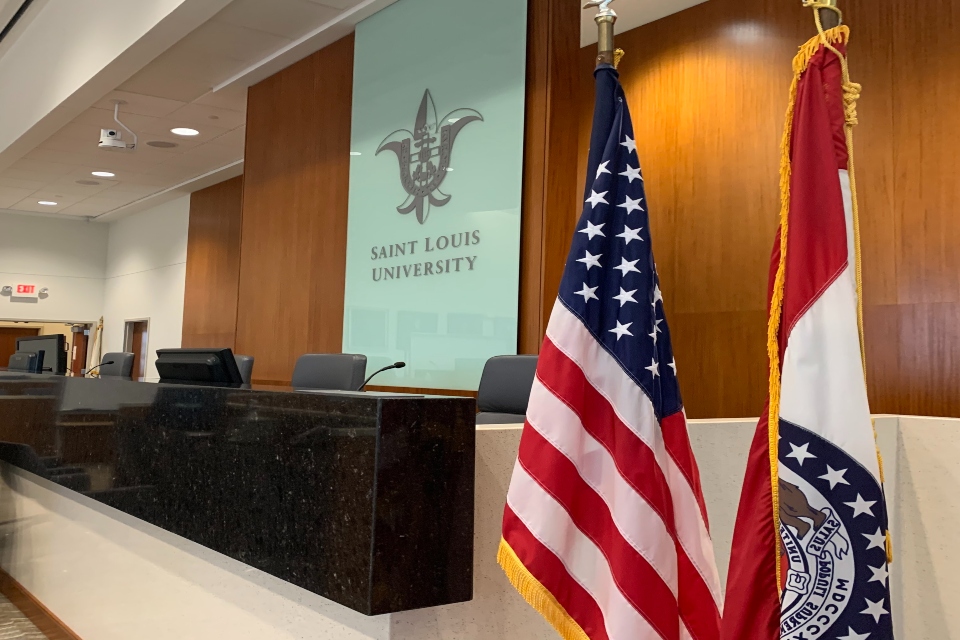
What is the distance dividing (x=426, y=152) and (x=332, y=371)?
5.22ft

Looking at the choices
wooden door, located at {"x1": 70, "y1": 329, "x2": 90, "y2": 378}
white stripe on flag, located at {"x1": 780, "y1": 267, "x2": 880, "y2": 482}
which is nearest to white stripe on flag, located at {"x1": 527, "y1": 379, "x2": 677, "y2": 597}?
white stripe on flag, located at {"x1": 780, "y1": 267, "x2": 880, "y2": 482}

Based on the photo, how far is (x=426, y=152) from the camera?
15.4 ft

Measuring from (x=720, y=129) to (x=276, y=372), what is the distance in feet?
11.4

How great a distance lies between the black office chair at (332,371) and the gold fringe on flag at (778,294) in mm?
2220

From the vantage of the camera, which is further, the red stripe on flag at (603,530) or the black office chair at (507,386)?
the black office chair at (507,386)

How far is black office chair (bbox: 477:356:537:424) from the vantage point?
2885mm

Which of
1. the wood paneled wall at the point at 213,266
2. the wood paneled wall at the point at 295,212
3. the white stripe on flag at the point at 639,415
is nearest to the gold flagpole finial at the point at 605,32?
the white stripe on flag at the point at 639,415

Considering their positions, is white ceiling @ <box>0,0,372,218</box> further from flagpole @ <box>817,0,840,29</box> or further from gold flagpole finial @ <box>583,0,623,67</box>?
flagpole @ <box>817,0,840,29</box>

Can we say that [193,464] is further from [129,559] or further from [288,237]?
[288,237]

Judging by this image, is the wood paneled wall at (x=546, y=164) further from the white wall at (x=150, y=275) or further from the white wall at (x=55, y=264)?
the white wall at (x=55, y=264)

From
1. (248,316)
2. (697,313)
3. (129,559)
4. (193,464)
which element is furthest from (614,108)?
(248,316)

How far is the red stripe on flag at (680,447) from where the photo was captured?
1.68 m

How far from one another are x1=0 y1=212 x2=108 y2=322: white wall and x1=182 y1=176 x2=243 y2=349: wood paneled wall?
119 inches

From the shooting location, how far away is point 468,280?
436 cm
